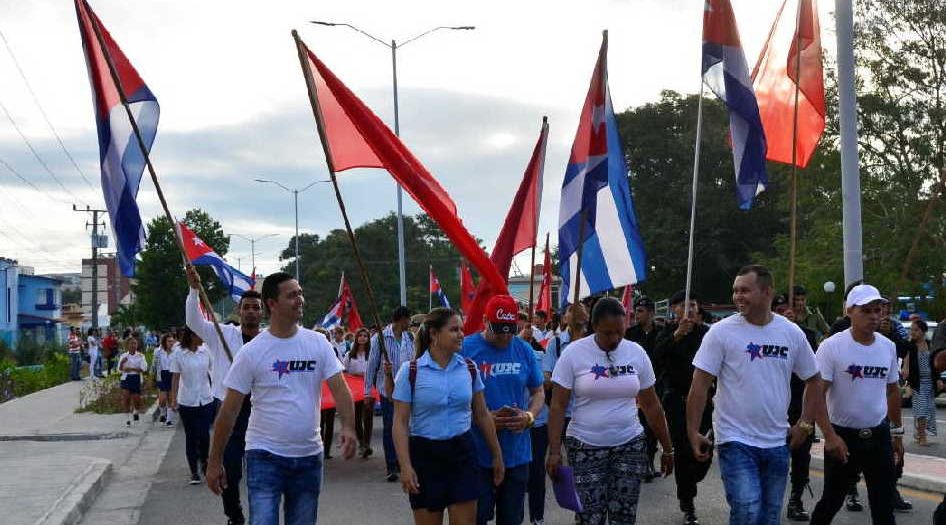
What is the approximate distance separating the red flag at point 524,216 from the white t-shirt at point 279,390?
9.36ft

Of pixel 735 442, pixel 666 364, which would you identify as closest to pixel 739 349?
pixel 735 442

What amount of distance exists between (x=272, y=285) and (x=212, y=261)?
6155mm

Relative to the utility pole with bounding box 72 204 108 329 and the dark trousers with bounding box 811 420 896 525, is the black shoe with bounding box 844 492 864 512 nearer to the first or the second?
the dark trousers with bounding box 811 420 896 525

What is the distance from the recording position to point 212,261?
12.1 meters

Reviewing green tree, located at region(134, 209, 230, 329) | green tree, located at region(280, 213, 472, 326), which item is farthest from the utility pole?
green tree, located at region(280, 213, 472, 326)

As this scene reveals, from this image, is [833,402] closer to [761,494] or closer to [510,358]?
[761,494]

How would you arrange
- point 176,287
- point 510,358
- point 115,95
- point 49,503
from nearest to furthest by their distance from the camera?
point 510,358
point 115,95
point 49,503
point 176,287

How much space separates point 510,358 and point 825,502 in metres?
2.07

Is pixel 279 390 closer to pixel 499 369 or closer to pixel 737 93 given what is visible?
pixel 499 369

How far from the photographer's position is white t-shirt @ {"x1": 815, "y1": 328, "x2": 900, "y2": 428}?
23.4 ft

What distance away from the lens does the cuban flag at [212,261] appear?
11.4 meters

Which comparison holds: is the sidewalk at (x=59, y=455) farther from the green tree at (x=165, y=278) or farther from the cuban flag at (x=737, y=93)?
the green tree at (x=165, y=278)

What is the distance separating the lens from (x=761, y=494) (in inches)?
244

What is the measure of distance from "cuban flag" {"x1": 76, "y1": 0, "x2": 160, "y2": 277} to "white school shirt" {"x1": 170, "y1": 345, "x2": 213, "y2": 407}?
10.8 feet
